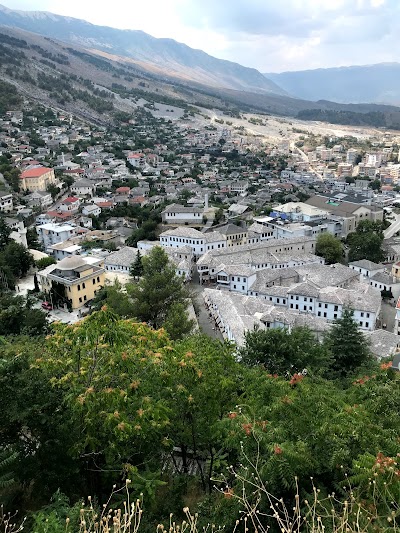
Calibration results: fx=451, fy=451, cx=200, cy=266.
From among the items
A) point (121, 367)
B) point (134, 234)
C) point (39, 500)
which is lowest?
point (134, 234)

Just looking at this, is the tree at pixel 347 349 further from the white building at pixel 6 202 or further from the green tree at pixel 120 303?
the white building at pixel 6 202

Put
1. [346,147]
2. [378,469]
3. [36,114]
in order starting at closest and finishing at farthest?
[378,469], [36,114], [346,147]

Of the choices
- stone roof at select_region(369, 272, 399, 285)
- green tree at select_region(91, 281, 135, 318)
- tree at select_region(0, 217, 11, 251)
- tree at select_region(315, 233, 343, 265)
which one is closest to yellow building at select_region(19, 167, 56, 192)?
tree at select_region(0, 217, 11, 251)

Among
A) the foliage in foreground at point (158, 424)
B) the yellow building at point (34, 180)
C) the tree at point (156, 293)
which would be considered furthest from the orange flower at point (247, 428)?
the yellow building at point (34, 180)

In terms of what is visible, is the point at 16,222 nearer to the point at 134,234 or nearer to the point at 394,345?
the point at 134,234

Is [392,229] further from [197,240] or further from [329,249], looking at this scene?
[197,240]

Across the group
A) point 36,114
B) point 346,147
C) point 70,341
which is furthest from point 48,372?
point 346,147

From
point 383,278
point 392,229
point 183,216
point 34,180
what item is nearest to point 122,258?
point 183,216
